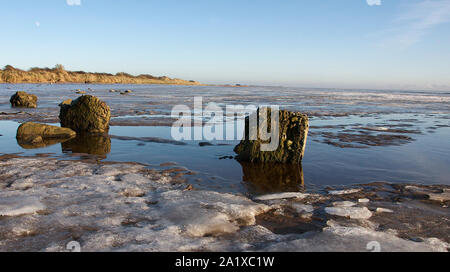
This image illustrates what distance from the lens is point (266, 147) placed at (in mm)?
6188

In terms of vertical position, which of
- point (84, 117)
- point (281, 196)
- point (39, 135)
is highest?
point (84, 117)

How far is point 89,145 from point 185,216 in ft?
16.6

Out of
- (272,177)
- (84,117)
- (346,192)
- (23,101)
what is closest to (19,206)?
(272,177)

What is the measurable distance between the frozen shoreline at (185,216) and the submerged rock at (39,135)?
9.28 ft

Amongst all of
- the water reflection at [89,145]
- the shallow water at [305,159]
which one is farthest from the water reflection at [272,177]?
the water reflection at [89,145]

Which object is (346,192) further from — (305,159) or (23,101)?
(23,101)

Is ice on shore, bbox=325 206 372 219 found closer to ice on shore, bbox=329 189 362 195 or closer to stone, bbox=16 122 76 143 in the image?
ice on shore, bbox=329 189 362 195

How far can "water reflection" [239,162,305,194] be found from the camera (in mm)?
4711

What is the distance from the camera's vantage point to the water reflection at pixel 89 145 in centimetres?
688

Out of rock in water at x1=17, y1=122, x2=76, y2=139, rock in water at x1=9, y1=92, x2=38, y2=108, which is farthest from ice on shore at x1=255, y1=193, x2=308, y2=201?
rock in water at x1=9, y1=92, x2=38, y2=108

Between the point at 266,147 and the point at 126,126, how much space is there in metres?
6.43

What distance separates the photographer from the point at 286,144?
620cm
